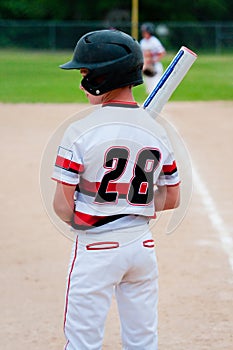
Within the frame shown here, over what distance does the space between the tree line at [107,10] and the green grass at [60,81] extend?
7.87m

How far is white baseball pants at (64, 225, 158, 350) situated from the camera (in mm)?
3746

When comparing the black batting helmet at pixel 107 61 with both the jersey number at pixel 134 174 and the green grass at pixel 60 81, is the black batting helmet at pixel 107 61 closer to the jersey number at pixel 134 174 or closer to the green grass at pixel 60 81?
the jersey number at pixel 134 174

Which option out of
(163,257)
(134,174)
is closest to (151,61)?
(163,257)

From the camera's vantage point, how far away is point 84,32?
151ft

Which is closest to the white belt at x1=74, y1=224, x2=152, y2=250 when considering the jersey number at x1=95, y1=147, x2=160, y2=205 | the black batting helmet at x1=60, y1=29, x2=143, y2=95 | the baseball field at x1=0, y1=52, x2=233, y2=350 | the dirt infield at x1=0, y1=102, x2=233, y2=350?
the jersey number at x1=95, y1=147, x2=160, y2=205

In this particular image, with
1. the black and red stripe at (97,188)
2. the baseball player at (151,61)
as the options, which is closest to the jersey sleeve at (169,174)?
the black and red stripe at (97,188)

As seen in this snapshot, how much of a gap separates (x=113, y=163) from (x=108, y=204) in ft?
0.62

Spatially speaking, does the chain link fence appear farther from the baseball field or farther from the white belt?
the white belt

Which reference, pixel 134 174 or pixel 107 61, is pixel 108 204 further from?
pixel 107 61

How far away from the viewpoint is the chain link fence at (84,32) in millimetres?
46062

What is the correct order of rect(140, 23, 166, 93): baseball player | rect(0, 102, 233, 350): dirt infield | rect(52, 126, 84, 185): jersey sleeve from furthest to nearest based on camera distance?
1. rect(140, 23, 166, 93): baseball player
2. rect(0, 102, 233, 350): dirt infield
3. rect(52, 126, 84, 185): jersey sleeve

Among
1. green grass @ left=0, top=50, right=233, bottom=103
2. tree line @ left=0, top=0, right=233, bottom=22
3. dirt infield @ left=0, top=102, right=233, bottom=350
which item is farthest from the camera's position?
tree line @ left=0, top=0, right=233, bottom=22

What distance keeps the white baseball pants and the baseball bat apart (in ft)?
1.90

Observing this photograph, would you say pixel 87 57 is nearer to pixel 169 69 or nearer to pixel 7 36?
pixel 169 69
